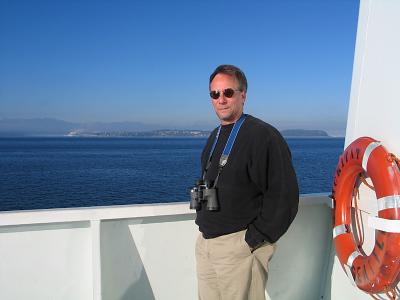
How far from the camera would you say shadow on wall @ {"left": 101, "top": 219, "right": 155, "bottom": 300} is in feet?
6.14

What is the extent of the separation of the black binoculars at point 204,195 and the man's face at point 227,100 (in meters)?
0.31

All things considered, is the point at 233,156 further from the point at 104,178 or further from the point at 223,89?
the point at 104,178

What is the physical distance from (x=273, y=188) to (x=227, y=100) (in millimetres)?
421

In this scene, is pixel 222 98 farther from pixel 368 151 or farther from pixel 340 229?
pixel 340 229

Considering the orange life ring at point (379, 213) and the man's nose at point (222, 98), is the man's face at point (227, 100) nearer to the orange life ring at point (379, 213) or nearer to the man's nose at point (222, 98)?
the man's nose at point (222, 98)

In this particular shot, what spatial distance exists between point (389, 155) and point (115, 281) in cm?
148

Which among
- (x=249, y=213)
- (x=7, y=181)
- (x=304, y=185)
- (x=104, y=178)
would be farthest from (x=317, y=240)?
(x=7, y=181)

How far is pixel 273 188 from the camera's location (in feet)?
4.65

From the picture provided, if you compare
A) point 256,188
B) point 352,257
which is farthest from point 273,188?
point 352,257

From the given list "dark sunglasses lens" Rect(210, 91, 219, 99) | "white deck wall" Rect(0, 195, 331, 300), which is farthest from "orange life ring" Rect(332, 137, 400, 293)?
"dark sunglasses lens" Rect(210, 91, 219, 99)

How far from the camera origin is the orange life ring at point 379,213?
148cm

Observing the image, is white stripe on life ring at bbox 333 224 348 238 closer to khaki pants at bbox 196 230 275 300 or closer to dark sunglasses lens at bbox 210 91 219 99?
khaki pants at bbox 196 230 275 300

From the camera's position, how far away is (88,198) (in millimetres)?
23516

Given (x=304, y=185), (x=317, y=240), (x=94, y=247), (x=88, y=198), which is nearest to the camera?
(x=94, y=247)
